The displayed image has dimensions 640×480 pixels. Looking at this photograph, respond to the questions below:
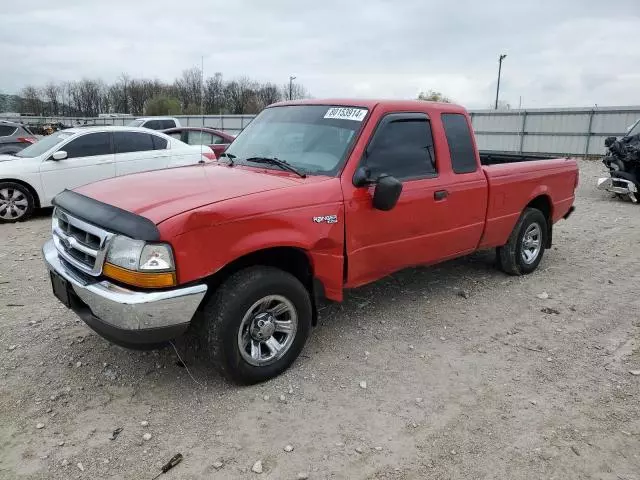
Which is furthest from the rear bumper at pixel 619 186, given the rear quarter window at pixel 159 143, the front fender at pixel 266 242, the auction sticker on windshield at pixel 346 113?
the front fender at pixel 266 242

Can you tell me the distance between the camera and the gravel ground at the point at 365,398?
2.89m

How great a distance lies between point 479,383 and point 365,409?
0.92 m

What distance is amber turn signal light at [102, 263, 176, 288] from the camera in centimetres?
301

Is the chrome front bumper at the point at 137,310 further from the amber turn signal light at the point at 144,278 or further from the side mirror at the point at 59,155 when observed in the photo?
the side mirror at the point at 59,155

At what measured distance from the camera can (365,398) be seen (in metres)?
3.51

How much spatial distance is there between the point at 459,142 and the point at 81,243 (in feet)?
11.1

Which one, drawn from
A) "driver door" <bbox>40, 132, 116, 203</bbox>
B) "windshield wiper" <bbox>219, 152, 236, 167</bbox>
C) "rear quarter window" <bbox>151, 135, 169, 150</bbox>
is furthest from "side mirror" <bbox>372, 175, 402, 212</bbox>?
"rear quarter window" <bbox>151, 135, 169, 150</bbox>

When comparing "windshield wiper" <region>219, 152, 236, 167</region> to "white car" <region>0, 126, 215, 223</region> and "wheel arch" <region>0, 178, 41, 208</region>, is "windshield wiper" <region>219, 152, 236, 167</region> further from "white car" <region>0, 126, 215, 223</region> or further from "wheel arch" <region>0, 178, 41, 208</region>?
"wheel arch" <region>0, 178, 41, 208</region>

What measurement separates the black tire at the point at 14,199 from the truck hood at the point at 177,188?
578 centimetres

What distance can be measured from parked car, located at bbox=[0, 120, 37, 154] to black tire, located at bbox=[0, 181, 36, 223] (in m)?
4.57

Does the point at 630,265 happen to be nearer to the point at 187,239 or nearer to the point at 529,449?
the point at 529,449

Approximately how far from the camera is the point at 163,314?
10.1 ft

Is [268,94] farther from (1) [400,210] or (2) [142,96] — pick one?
(1) [400,210]

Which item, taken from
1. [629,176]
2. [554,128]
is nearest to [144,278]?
[629,176]
